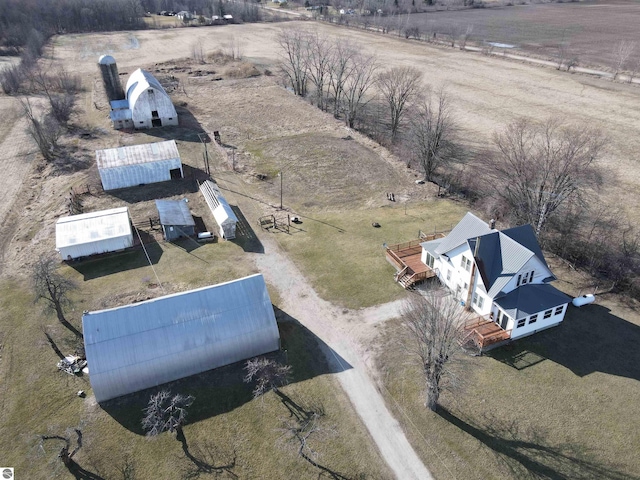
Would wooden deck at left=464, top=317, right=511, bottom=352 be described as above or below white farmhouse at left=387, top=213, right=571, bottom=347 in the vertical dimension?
below

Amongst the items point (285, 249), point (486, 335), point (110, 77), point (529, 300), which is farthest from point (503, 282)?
point (110, 77)

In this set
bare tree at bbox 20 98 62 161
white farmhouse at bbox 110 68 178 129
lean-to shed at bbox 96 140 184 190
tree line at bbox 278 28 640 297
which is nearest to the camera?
tree line at bbox 278 28 640 297

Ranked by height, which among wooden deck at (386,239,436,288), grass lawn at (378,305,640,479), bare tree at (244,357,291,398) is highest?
wooden deck at (386,239,436,288)

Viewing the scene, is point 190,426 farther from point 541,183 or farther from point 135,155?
point 135,155

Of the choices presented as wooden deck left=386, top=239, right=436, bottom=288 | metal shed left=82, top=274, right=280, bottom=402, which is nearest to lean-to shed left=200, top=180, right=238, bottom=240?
metal shed left=82, top=274, right=280, bottom=402

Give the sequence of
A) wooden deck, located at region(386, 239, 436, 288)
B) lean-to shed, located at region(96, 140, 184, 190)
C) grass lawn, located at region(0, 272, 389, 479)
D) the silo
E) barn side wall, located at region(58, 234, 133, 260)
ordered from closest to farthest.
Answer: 1. grass lawn, located at region(0, 272, 389, 479)
2. wooden deck, located at region(386, 239, 436, 288)
3. barn side wall, located at region(58, 234, 133, 260)
4. lean-to shed, located at region(96, 140, 184, 190)
5. the silo

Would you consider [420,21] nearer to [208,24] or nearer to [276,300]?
[208,24]

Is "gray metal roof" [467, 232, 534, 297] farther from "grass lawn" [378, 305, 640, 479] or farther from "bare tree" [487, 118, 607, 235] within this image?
"bare tree" [487, 118, 607, 235]

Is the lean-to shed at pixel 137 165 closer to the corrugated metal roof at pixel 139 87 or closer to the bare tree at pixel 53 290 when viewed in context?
the corrugated metal roof at pixel 139 87
